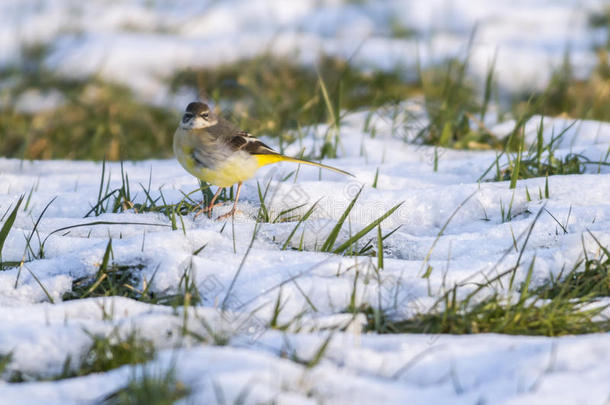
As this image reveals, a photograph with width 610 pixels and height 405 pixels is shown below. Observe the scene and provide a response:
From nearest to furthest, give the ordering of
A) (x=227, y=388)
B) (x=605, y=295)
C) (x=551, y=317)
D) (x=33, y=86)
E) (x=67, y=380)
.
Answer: (x=227, y=388)
(x=67, y=380)
(x=551, y=317)
(x=605, y=295)
(x=33, y=86)

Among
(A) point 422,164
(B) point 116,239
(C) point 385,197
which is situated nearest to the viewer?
(B) point 116,239

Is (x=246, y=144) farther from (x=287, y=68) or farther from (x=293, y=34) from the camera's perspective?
(x=293, y=34)

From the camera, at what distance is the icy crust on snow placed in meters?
8.53

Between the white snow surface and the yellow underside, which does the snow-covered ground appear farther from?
the yellow underside

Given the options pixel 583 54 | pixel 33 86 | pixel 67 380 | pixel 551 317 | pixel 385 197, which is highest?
pixel 583 54

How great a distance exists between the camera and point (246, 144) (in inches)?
149

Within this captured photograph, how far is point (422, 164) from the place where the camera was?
4.81m

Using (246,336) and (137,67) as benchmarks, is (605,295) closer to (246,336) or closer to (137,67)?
(246,336)

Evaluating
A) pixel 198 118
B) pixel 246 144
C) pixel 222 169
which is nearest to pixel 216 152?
pixel 222 169

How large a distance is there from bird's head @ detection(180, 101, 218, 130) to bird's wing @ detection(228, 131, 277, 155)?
197mm

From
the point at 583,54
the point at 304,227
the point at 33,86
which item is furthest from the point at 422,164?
the point at 33,86

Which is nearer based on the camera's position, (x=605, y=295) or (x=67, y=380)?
(x=67, y=380)

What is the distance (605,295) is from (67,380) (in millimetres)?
2114

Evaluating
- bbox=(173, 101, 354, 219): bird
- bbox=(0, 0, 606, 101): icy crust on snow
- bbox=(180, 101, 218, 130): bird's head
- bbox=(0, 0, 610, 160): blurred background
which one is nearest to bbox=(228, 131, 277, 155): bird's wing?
bbox=(173, 101, 354, 219): bird
